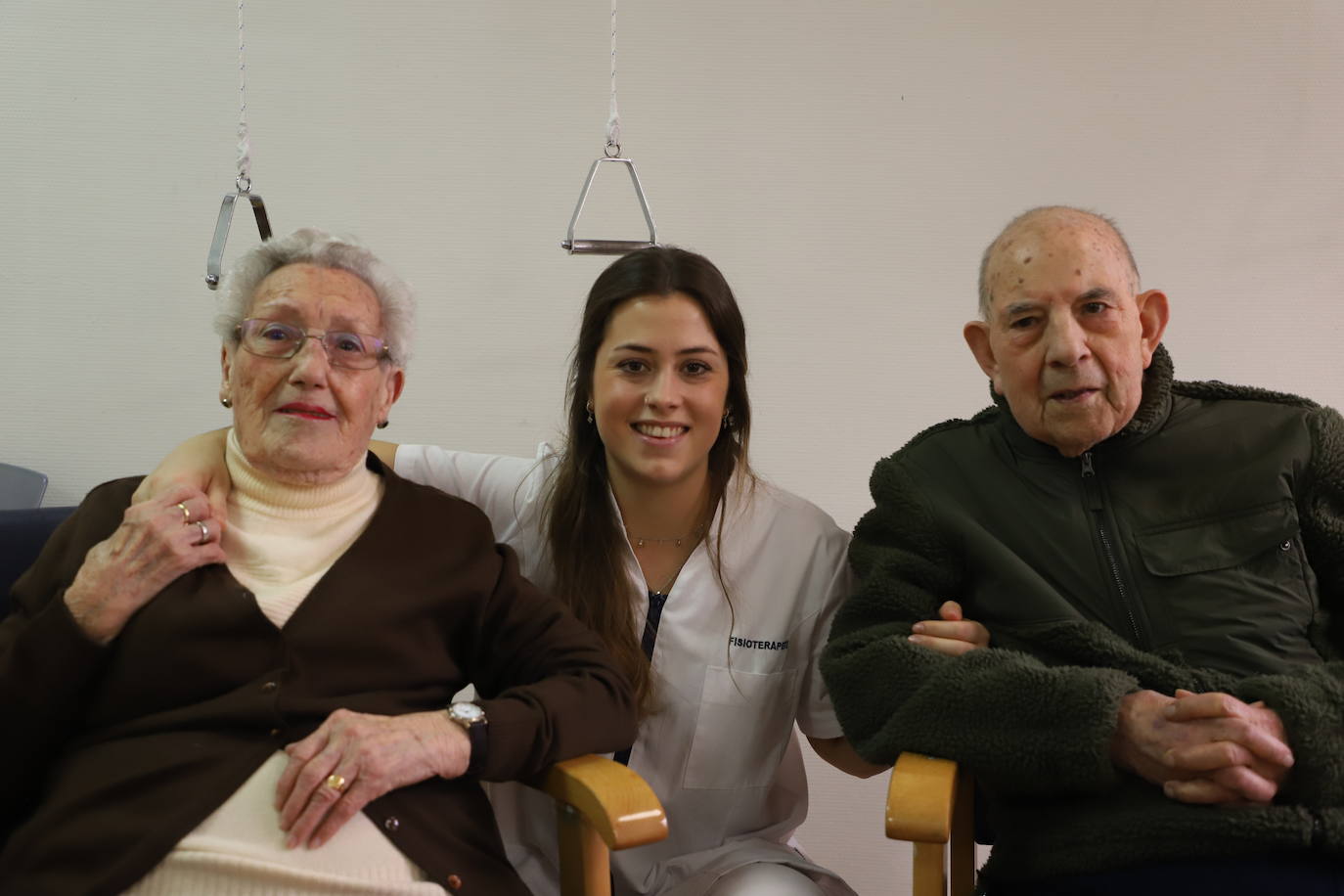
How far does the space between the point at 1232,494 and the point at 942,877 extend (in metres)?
0.68

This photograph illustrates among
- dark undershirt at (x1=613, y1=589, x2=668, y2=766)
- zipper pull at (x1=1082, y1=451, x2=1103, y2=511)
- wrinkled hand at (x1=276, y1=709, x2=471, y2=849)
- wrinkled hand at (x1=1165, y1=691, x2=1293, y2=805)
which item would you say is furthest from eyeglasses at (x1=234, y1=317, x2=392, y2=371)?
wrinkled hand at (x1=1165, y1=691, x2=1293, y2=805)

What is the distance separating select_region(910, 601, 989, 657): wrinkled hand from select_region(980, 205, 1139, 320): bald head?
479mm

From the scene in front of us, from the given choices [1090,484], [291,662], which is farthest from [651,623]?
[1090,484]

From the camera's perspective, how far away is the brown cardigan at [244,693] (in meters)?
1.35

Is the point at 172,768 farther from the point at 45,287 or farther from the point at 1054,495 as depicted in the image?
the point at 45,287

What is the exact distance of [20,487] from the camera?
2.41 m

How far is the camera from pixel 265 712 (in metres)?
1.43

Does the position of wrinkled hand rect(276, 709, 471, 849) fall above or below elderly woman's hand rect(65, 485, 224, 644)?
below

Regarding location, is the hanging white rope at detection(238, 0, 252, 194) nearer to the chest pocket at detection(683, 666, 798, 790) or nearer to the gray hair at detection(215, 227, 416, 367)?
the gray hair at detection(215, 227, 416, 367)

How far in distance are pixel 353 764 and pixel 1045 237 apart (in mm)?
1184

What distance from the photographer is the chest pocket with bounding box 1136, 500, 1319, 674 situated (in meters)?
1.58

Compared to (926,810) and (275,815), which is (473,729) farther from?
(926,810)

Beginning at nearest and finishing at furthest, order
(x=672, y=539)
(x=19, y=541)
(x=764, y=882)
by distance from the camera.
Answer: (x=764, y=882)
(x=19, y=541)
(x=672, y=539)

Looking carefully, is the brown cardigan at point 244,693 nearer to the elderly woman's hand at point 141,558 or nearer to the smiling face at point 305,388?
the elderly woman's hand at point 141,558
